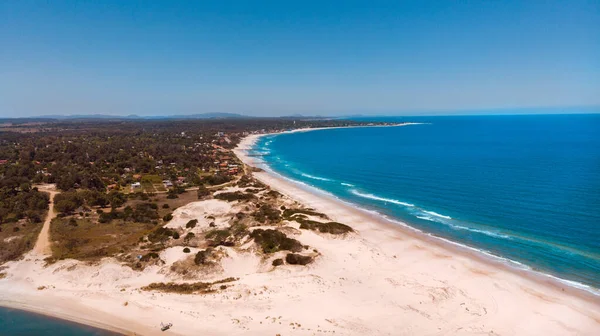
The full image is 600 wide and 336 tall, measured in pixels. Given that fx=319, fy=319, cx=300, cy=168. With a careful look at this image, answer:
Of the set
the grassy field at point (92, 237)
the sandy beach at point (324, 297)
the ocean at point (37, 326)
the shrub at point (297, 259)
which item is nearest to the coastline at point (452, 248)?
the sandy beach at point (324, 297)

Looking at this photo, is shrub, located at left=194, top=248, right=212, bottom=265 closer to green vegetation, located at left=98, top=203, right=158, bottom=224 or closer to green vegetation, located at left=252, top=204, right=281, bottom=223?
green vegetation, located at left=252, top=204, right=281, bottom=223

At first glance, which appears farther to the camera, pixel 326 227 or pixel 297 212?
pixel 297 212

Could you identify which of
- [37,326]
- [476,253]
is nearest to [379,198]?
[476,253]

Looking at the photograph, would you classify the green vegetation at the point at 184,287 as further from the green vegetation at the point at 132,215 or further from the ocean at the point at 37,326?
the green vegetation at the point at 132,215

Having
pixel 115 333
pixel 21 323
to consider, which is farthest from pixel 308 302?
pixel 21 323

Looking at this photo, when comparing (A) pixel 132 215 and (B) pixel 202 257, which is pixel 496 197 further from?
(A) pixel 132 215

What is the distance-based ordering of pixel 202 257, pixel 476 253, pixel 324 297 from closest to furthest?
1. pixel 324 297
2. pixel 202 257
3. pixel 476 253

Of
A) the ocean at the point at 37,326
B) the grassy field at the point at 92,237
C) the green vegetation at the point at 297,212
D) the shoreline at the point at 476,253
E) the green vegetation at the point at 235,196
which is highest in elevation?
the green vegetation at the point at 235,196

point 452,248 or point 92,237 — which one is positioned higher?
point 92,237
